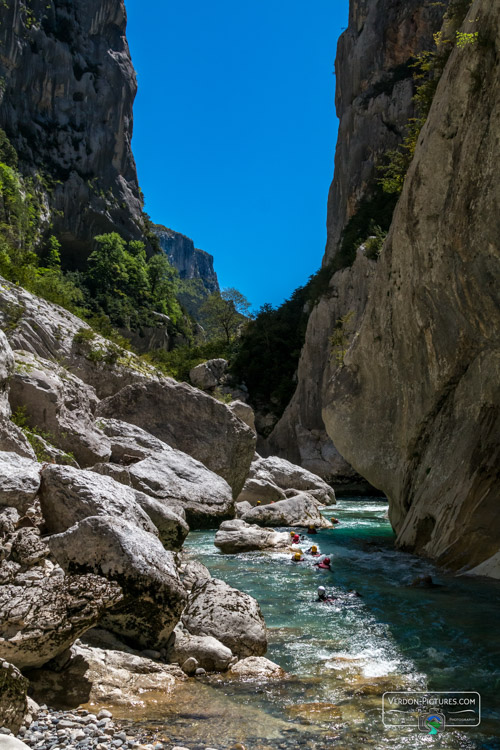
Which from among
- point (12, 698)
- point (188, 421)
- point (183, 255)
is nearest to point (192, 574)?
point (12, 698)

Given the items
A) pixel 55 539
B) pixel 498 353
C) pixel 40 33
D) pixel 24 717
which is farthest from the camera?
pixel 40 33

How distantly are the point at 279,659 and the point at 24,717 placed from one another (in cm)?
322

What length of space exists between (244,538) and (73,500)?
7579 millimetres

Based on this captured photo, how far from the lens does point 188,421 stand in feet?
60.2

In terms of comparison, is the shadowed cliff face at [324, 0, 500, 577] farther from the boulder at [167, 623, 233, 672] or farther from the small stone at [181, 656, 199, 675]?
the small stone at [181, 656, 199, 675]

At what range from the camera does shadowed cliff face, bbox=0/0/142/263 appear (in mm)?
51656

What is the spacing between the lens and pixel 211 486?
618 inches

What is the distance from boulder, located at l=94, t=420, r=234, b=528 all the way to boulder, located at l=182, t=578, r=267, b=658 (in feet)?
20.8

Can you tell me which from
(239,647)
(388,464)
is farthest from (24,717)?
(388,464)

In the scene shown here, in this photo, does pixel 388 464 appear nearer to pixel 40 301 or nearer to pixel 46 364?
pixel 46 364

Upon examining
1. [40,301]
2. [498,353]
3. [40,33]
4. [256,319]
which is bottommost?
[498,353]

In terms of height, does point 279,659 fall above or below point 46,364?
below

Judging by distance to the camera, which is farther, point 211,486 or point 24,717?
point 211,486

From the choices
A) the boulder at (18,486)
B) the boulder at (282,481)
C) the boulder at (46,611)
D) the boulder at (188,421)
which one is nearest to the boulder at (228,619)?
the boulder at (46,611)
